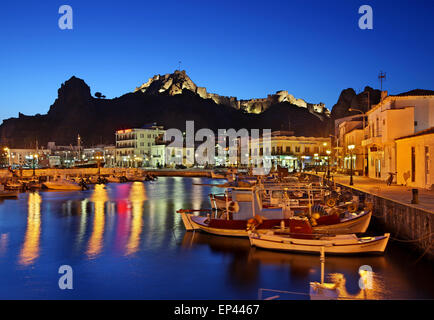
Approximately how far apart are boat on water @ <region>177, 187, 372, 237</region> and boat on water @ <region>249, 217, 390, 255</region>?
0.92 m

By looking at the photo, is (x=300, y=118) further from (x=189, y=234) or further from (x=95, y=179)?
(x=189, y=234)

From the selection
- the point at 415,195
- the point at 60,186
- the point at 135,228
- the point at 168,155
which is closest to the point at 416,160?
the point at 415,195

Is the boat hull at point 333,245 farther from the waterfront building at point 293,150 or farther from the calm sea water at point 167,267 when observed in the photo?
the waterfront building at point 293,150

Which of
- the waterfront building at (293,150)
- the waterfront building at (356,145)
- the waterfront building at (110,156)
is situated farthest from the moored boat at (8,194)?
the waterfront building at (110,156)

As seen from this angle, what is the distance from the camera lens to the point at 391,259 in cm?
1451

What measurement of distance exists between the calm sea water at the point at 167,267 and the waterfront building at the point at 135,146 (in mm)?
84423

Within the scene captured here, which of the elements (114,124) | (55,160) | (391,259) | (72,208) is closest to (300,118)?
(114,124)

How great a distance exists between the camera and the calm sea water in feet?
39.8

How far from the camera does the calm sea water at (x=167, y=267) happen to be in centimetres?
1214

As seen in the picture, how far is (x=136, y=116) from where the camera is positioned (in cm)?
15625

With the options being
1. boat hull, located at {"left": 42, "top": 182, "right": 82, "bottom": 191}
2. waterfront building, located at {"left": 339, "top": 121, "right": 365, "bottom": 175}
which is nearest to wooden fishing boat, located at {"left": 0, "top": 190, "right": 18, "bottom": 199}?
boat hull, located at {"left": 42, "top": 182, "right": 82, "bottom": 191}
